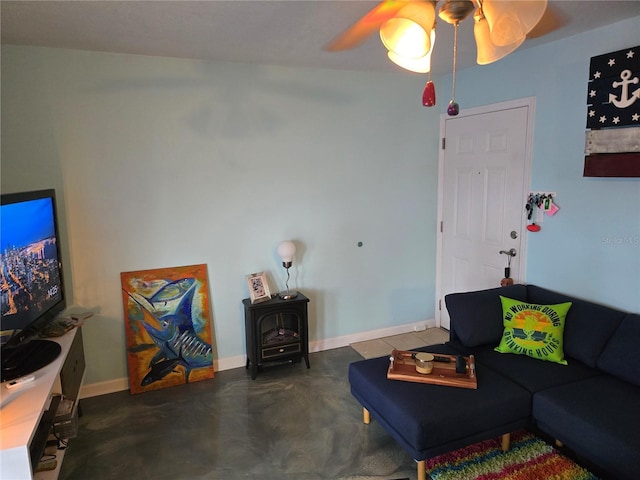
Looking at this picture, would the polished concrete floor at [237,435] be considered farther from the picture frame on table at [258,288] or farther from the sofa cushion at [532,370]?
the sofa cushion at [532,370]

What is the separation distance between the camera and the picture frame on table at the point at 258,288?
11.0 feet

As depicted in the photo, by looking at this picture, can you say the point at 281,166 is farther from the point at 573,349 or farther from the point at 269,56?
the point at 573,349

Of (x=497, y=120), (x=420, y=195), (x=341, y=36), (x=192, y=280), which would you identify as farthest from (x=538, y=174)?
(x=192, y=280)

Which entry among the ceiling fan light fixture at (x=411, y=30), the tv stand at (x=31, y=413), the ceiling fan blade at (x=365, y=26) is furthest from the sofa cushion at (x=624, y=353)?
the tv stand at (x=31, y=413)

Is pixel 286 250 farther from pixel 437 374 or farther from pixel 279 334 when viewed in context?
pixel 437 374

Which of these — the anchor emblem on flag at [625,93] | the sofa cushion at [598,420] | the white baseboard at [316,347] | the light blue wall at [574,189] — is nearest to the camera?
the sofa cushion at [598,420]

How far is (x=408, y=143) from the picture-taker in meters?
3.94

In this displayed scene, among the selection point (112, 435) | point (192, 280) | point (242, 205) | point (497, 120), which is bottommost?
point (112, 435)

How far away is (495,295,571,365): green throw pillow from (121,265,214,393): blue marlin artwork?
7.13 feet

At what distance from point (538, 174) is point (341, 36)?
1.74m

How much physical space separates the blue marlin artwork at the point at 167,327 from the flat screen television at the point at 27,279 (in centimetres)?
61

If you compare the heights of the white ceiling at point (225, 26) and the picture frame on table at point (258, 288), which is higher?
the white ceiling at point (225, 26)

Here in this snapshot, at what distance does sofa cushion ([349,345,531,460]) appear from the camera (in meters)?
2.09

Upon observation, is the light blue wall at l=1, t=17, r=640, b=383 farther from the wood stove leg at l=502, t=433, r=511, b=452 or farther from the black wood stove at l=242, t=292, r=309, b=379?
the wood stove leg at l=502, t=433, r=511, b=452
